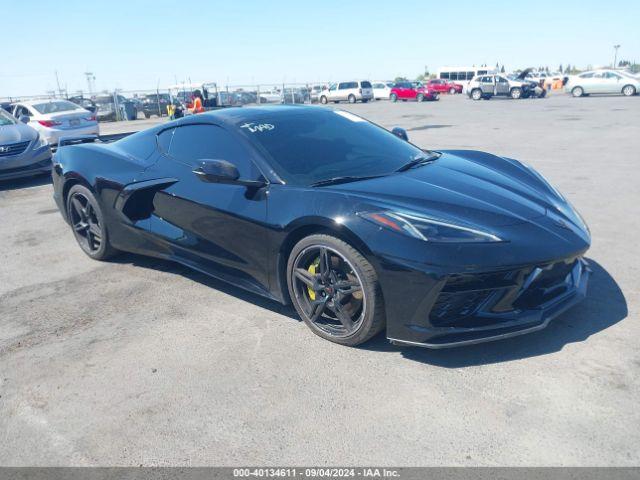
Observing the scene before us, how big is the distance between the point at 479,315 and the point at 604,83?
33603mm

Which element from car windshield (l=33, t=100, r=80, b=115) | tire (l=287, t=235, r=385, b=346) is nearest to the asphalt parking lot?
tire (l=287, t=235, r=385, b=346)

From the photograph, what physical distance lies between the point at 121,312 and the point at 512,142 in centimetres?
1015

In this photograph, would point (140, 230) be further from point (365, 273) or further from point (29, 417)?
point (365, 273)

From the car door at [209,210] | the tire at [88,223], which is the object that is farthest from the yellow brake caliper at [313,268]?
the tire at [88,223]

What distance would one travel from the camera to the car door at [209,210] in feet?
11.8

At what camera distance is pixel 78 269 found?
4.97 m

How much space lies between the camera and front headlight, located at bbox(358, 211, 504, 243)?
2891mm

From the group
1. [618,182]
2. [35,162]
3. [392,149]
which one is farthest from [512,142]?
[35,162]

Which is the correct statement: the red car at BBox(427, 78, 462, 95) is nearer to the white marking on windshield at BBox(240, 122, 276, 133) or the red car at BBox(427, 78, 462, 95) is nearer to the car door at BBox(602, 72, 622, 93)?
the car door at BBox(602, 72, 622, 93)

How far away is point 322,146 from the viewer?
12.8 feet

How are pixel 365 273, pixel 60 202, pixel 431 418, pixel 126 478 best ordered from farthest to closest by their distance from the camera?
pixel 60 202 < pixel 365 273 < pixel 431 418 < pixel 126 478

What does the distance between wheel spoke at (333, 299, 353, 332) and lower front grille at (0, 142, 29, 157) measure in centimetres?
801

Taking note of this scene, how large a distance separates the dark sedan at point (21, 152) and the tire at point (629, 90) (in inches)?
1217

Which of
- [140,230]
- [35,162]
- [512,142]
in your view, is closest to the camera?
[140,230]
